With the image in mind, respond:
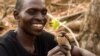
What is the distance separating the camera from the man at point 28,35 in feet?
8.91

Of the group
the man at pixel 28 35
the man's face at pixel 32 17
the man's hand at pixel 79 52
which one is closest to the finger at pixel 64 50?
the man at pixel 28 35

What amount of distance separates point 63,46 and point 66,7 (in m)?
4.21

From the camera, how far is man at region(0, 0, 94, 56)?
271 centimetres

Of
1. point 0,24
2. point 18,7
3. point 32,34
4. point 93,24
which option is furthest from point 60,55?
point 0,24

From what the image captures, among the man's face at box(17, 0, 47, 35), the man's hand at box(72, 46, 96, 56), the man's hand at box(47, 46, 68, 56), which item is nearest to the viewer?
the man's hand at box(47, 46, 68, 56)

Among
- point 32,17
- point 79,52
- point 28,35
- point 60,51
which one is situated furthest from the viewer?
point 79,52

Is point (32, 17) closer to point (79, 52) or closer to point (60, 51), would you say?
point (60, 51)

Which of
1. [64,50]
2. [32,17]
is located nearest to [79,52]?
[64,50]

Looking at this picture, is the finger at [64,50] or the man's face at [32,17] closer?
the finger at [64,50]

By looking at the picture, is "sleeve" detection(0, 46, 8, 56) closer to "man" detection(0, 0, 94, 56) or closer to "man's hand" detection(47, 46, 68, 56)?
"man" detection(0, 0, 94, 56)

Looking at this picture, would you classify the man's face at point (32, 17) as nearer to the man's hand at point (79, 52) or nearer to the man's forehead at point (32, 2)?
the man's forehead at point (32, 2)

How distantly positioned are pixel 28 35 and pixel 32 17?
7.0 inches

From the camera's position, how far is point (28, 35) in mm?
2830

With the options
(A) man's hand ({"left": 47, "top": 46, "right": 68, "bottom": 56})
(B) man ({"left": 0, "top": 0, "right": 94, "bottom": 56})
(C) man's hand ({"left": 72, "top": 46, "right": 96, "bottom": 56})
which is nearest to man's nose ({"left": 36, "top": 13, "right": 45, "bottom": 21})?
(B) man ({"left": 0, "top": 0, "right": 94, "bottom": 56})
